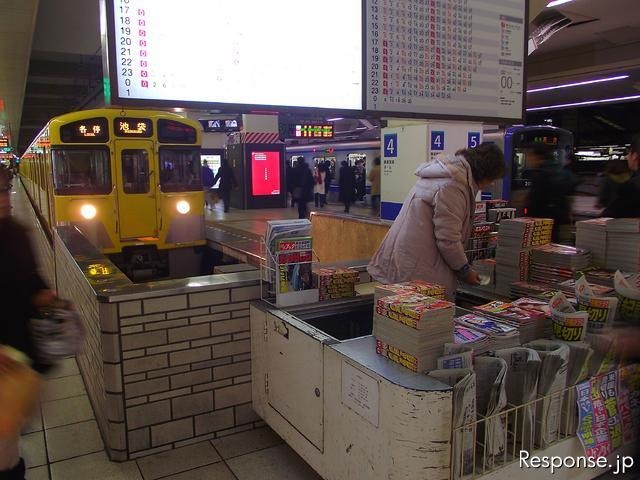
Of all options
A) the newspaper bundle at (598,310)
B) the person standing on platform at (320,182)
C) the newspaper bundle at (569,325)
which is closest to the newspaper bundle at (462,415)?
the newspaper bundle at (569,325)

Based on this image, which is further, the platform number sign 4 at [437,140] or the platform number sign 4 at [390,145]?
the platform number sign 4 at [390,145]

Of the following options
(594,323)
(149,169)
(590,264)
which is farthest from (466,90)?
(149,169)

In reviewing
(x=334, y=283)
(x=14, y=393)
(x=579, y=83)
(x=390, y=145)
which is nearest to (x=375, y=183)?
(x=579, y=83)

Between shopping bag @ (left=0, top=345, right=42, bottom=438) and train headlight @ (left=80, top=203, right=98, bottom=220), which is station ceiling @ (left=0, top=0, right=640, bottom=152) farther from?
shopping bag @ (left=0, top=345, right=42, bottom=438)

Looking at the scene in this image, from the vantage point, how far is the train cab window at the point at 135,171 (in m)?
8.04

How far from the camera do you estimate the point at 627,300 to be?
266cm

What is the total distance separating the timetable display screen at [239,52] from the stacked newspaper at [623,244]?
1649mm

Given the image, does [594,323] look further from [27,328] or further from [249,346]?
[27,328]

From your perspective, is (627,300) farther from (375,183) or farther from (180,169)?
(375,183)

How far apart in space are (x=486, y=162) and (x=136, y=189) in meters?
6.34

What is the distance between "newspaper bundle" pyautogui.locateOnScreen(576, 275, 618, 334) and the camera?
249 cm

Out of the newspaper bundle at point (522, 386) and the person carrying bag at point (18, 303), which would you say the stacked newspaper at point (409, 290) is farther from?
the person carrying bag at point (18, 303)

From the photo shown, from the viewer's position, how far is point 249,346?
3166mm

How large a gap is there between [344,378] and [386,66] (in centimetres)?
201
